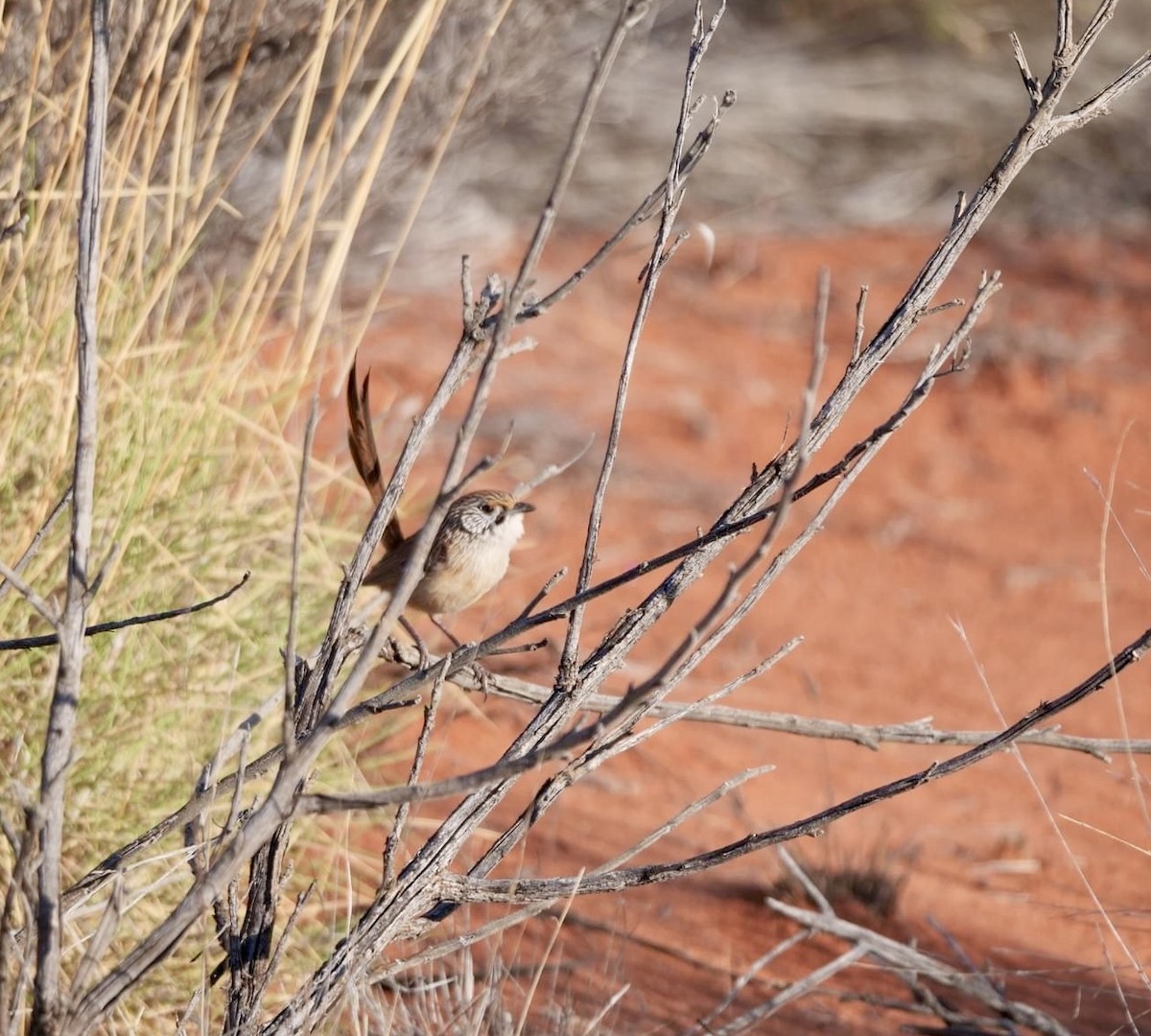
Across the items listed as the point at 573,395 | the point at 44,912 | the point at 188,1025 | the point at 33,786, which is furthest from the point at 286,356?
the point at 573,395

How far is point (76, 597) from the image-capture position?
1515mm

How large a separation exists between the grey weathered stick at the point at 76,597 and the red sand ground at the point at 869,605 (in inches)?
38.2

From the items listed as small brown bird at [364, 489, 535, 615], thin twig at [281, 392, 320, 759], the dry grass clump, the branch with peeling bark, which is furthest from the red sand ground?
thin twig at [281, 392, 320, 759]

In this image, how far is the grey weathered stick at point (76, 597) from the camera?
1503 millimetres

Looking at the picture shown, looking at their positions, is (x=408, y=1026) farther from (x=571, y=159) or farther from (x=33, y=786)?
(x=571, y=159)

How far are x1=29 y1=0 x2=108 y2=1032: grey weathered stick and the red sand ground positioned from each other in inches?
38.2

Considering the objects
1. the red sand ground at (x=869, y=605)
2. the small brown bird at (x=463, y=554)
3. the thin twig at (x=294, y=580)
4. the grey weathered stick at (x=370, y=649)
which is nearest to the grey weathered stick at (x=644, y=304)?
the grey weathered stick at (x=370, y=649)

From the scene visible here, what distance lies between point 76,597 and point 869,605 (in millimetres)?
5858

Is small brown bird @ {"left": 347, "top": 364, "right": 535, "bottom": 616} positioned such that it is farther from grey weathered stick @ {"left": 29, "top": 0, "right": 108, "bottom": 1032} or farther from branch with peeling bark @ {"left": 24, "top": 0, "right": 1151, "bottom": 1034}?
grey weathered stick @ {"left": 29, "top": 0, "right": 108, "bottom": 1032}

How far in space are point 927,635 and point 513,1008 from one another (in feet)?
14.8

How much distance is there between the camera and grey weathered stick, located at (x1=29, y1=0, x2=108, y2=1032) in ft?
4.93

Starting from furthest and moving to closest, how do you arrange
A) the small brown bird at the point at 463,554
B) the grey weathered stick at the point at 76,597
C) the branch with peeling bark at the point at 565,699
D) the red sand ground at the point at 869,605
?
1. the red sand ground at the point at 869,605
2. the small brown bird at the point at 463,554
3. the branch with peeling bark at the point at 565,699
4. the grey weathered stick at the point at 76,597

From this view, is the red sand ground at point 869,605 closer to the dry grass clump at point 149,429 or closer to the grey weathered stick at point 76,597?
the dry grass clump at point 149,429

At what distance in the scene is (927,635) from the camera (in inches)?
266
